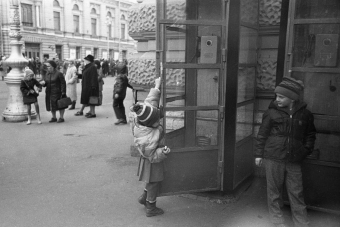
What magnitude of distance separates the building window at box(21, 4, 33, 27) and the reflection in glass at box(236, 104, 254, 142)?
4097 centimetres

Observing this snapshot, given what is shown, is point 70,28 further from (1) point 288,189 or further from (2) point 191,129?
(1) point 288,189

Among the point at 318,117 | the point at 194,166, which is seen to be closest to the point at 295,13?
the point at 318,117

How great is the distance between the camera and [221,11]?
3.88m

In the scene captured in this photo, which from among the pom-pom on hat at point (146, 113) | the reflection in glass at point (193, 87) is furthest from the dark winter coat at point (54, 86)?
the pom-pom on hat at point (146, 113)

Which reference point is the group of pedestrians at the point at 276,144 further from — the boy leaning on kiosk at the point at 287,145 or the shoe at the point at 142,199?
the shoe at the point at 142,199

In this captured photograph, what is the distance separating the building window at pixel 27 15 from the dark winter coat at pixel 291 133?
42053mm

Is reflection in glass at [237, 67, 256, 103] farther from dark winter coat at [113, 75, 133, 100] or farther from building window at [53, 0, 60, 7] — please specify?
building window at [53, 0, 60, 7]

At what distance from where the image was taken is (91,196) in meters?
4.36

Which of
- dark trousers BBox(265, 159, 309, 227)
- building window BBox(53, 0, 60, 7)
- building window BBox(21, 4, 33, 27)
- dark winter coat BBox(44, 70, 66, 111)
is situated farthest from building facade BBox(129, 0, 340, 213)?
building window BBox(53, 0, 60, 7)

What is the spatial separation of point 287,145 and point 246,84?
129 centimetres

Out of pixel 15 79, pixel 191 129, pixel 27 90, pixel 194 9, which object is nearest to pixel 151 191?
pixel 191 129

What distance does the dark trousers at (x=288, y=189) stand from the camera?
140 inches

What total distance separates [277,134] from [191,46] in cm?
166

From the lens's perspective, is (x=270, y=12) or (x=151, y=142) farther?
(x=270, y=12)
